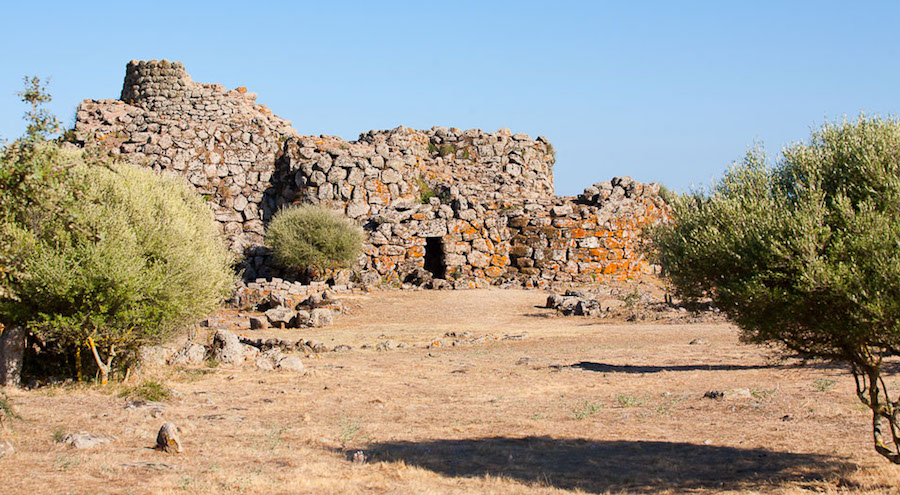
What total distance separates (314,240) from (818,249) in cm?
2608

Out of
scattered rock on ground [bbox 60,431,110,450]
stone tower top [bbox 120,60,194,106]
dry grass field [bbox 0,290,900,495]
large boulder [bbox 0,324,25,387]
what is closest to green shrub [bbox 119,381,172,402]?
dry grass field [bbox 0,290,900,495]

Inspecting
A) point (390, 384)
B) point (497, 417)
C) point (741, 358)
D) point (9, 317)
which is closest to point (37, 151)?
point (9, 317)

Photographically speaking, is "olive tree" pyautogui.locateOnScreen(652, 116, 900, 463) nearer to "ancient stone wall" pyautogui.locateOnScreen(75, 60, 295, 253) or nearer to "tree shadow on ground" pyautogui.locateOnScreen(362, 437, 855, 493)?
"tree shadow on ground" pyautogui.locateOnScreen(362, 437, 855, 493)

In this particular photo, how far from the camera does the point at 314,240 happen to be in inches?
1284

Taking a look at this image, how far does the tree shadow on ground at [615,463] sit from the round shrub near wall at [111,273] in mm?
5772

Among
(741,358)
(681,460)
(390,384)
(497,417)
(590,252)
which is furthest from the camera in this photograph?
(590,252)

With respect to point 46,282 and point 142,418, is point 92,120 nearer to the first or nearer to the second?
point 46,282

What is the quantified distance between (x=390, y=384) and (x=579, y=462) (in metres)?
6.36

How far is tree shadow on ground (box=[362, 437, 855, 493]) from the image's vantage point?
30.7 feet

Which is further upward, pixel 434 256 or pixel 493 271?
pixel 434 256

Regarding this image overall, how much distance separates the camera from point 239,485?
888cm

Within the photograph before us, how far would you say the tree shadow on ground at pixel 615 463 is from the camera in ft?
30.7

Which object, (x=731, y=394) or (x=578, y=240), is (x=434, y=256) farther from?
(x=731, y=394)

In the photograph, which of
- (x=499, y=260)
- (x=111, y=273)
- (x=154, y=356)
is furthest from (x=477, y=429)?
(x=499, y=260)
